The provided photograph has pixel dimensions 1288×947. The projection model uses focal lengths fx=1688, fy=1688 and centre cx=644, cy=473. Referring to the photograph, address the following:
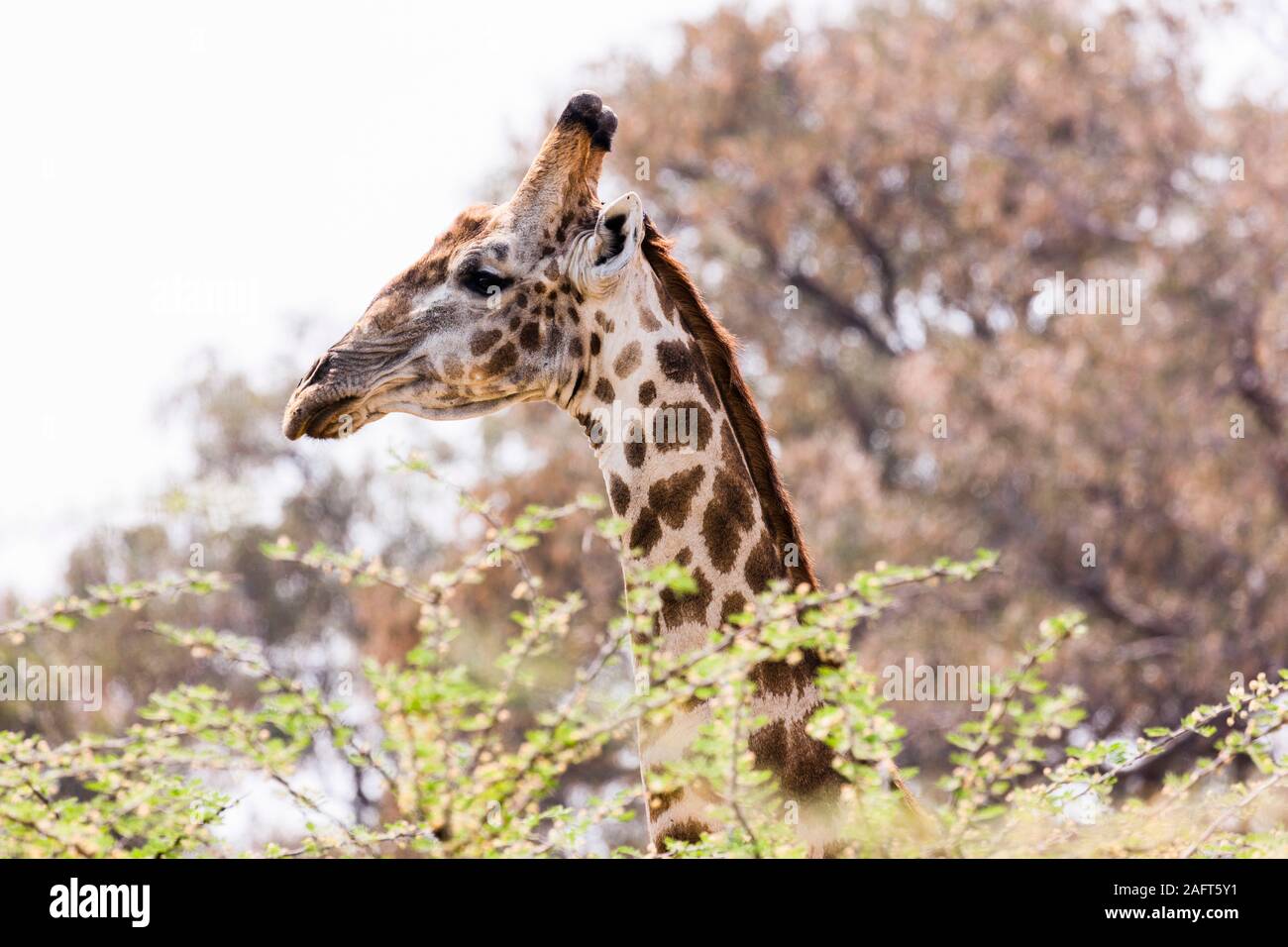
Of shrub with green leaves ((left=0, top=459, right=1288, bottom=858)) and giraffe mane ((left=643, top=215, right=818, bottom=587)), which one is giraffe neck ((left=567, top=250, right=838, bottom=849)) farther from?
shrub with green leaves ((left=0, top=459, right=1288, bottom=858))

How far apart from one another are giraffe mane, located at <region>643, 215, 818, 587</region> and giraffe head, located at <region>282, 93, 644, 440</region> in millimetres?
212

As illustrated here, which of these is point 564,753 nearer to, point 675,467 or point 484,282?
point 675,467

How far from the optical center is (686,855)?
143 inches

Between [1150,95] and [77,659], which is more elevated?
[1150,95]

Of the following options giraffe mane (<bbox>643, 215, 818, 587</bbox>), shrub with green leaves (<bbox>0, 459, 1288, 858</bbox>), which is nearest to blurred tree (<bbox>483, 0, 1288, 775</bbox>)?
giraffe mane (<bbox>643, 215, 818, 587</bbox>)

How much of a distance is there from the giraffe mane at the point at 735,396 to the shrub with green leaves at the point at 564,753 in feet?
3.60

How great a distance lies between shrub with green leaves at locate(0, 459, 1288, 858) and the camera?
3.36 meters

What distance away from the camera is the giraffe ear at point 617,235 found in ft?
16.4

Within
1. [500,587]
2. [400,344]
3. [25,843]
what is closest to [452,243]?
[400,344]

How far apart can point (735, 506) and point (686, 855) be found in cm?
154

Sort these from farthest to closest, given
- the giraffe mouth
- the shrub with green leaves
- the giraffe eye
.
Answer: the giraffe eye < the giraffe mouth < the shrub with green leaves

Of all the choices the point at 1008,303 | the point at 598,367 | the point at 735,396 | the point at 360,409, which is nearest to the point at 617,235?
the point at 598,367

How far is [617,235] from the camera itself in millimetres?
→ 5109
